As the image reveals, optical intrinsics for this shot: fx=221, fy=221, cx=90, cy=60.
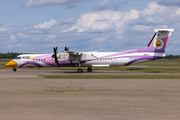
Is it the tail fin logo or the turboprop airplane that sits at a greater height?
the tail fin logo

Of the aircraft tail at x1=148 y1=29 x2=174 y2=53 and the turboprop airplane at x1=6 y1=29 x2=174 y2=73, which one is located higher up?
the aircraft tail at x1=148 y1=29 x2=174 y2=53

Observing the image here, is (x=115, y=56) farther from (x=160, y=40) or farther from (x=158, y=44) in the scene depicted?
→ (x=160, y=40)

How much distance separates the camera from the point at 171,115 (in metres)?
9.30

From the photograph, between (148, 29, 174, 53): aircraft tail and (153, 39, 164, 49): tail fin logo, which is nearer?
(148, 29, 174, 53): aircraft tail

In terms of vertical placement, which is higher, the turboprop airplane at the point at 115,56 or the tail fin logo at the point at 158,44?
the tail fin logo at the point at 158,44

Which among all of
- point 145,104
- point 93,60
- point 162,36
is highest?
point 162,36

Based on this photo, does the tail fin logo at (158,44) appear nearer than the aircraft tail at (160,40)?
No

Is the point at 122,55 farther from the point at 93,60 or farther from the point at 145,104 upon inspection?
the point at 145,104

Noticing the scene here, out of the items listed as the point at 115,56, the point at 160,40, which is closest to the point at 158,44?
the point at 160,40

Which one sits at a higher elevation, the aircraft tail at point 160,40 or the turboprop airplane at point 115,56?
the aircraft tail at point 160,40

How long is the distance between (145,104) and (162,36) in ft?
102

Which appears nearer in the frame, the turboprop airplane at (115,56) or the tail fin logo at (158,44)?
the turboprop airplane at (115,56)

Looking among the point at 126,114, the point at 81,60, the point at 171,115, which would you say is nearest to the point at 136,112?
the point at 126,114

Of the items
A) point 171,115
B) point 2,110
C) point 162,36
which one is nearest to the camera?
point 171,115
